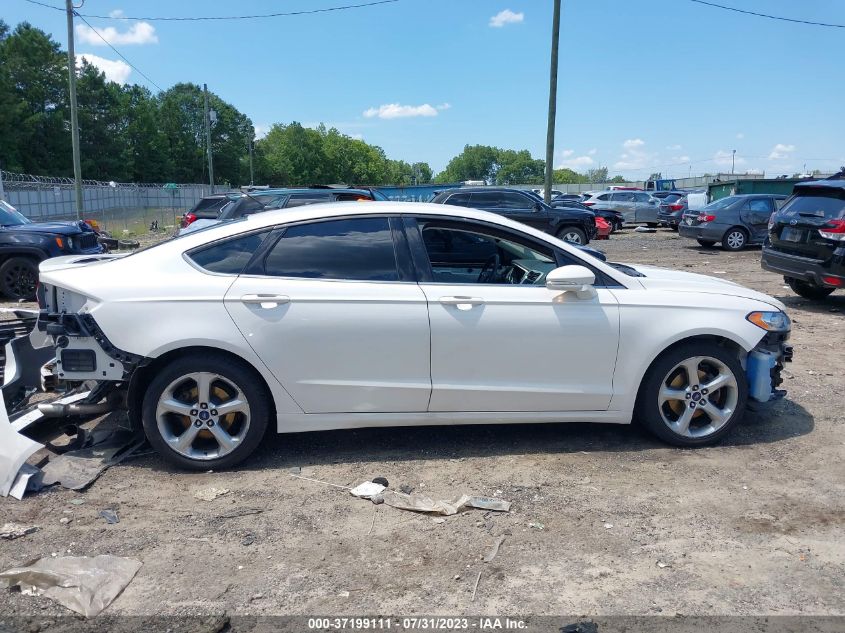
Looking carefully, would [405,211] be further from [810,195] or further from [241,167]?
[241,167]

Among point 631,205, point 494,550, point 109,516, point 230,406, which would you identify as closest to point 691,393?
point 494,550

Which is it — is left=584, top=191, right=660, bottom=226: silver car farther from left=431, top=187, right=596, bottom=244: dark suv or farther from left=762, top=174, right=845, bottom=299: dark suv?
left=762, top=174, right=845, bottom=299: dark suv

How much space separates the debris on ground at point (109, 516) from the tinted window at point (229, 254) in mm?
1526

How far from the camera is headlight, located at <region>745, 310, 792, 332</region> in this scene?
4.74 m

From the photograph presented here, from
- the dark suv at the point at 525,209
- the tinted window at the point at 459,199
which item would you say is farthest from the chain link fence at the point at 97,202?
the dark suv at the point at 525,209

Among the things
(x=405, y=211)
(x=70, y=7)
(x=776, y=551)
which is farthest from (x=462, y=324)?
(x=70, y=7)

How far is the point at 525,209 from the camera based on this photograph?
18547 millimetres

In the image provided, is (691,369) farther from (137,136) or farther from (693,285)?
(137,136)

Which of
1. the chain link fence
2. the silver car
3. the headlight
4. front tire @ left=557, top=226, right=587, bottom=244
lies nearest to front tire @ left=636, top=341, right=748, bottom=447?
the headlight

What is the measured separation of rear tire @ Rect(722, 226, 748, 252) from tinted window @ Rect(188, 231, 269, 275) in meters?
17.8

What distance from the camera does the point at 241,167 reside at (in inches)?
4016

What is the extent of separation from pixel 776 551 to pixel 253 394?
9.83 ft

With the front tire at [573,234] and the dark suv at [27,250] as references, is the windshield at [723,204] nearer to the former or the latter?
the front tire at [573,234]

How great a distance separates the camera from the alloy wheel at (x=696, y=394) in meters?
4.64
